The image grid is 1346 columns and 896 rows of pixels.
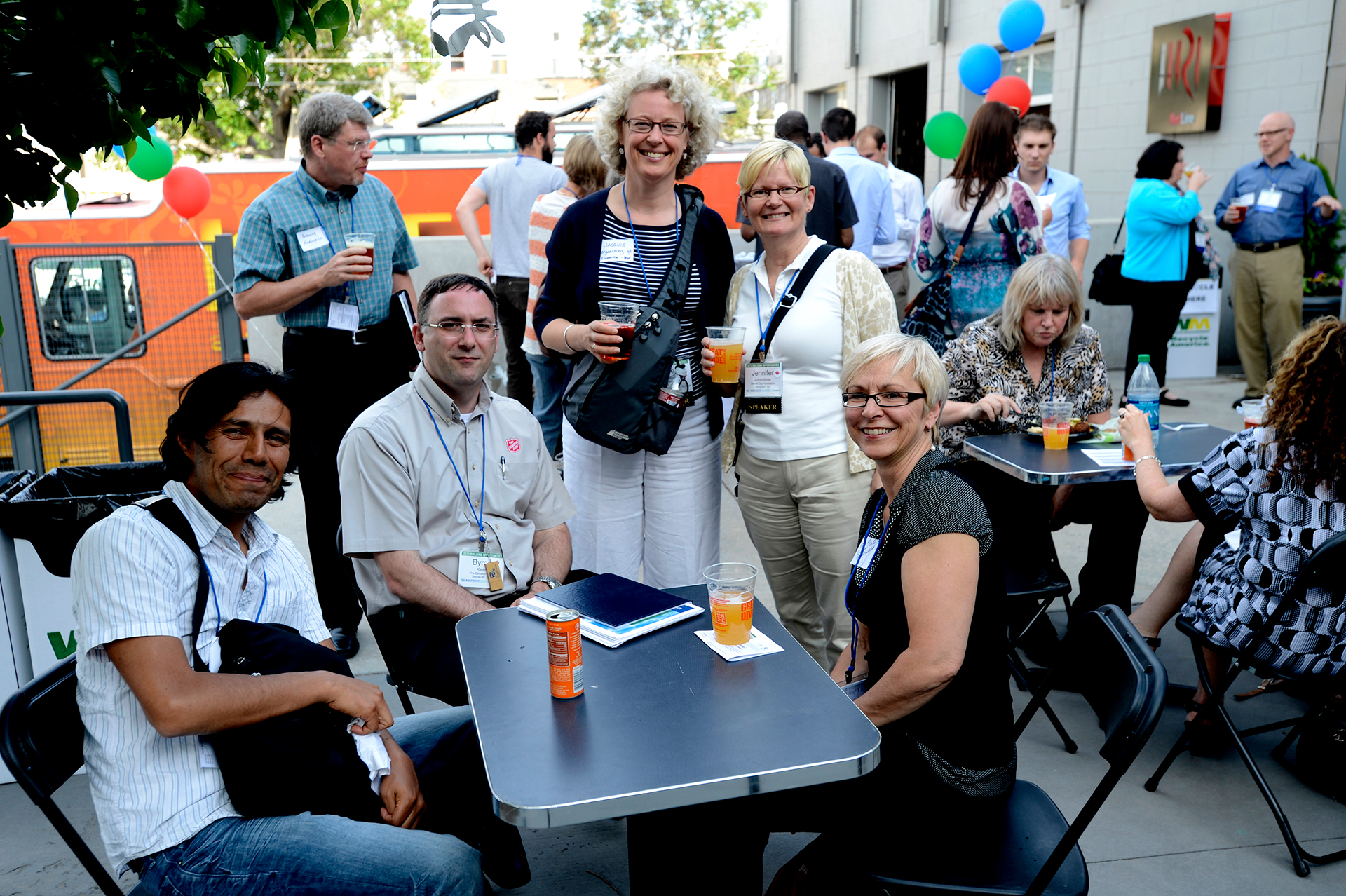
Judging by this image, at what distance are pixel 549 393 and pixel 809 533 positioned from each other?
8.59 ft

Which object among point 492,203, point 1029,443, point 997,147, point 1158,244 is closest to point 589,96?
point 492,203

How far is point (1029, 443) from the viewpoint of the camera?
11.3 feet

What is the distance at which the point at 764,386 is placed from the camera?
2.83 m

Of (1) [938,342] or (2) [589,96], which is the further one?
(2) [589,96]

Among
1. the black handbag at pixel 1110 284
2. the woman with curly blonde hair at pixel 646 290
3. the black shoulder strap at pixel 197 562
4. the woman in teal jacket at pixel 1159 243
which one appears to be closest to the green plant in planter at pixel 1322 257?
the woman in teal jacket at pixel 1159 243

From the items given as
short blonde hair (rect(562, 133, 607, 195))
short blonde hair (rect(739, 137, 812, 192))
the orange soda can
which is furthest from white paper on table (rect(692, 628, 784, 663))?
short blonde hair (rect(562, 133, 607, 195))

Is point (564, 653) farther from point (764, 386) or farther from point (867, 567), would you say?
point (764, 386)

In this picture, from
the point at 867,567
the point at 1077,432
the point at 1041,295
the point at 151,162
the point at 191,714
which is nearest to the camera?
the point at 191,714

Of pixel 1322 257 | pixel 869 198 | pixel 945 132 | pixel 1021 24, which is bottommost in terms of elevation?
pixel 1322 257

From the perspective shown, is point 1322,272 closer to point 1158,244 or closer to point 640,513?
point 1158,244

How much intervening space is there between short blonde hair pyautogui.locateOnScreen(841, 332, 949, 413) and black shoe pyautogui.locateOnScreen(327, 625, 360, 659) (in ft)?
7.85

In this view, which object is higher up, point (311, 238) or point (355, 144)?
point (355, 144)

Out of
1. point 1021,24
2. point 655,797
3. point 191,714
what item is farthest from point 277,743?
point 1021,24

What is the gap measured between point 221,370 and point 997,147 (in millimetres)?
3652
